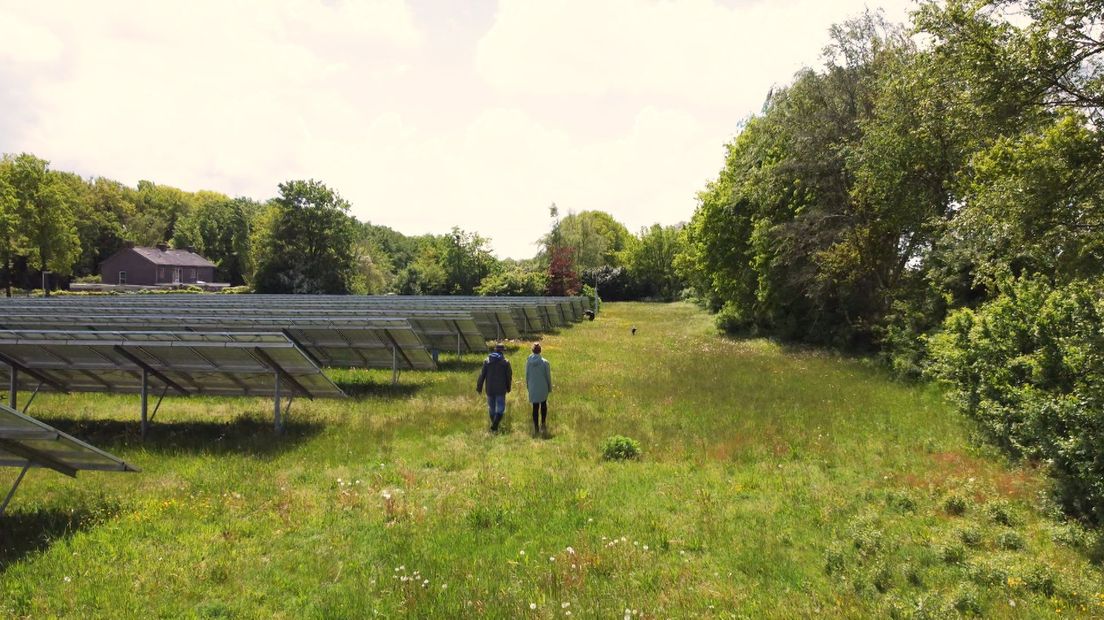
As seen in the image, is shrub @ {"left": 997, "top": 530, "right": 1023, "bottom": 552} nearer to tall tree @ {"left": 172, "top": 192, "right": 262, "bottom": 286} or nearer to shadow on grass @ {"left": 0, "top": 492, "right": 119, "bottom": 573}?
shadow on grass @ {"left": 0, "top": 492, "right": 119, "bottom": 573}

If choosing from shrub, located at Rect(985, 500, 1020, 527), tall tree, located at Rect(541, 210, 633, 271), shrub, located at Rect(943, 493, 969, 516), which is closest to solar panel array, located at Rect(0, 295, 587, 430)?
shrub, located at Rect(943, 493, 969, 516)

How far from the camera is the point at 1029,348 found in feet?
39.1

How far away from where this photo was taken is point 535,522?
8352 mm

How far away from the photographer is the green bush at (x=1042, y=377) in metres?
8.37

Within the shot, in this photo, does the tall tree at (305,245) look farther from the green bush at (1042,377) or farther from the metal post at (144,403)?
the green bush at (1042,377)

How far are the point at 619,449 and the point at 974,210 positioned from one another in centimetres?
848

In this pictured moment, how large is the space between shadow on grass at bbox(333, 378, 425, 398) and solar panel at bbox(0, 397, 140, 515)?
30.5 ft

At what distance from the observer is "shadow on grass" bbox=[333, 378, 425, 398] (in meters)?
17.4

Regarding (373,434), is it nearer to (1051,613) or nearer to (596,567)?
(596,567)

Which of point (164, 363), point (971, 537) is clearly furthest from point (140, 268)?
point (971, 537)

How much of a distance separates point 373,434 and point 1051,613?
1133 cm

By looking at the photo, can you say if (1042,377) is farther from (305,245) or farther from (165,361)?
(305,245)

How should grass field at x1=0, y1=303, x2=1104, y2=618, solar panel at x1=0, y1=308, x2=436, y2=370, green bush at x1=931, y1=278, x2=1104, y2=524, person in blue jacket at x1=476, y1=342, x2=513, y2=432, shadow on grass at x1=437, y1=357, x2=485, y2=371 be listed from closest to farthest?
1. grass field at x1=0, y1=303, x2=1104, y2=618
2. green bush at x1=931, y1=278, x2=1104, y2=524
3. person in blue jacket at x1=476, y1=342, x2=513, y2=432
4. solar panel at x1=0, y1=308, x2=436, y2=370
5. shadow on grass at x1=437, y1=357, x2=485, y2=371

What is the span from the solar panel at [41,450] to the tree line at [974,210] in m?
12.8
